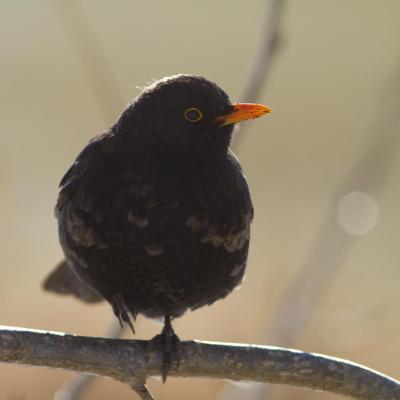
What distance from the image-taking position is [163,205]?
4398mm

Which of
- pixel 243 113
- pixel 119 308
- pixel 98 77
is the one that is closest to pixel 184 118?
pixel 243 113

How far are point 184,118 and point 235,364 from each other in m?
1.21

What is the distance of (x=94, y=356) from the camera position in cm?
405

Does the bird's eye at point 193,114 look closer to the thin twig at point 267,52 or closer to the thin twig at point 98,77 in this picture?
the thin twig at point 267,52

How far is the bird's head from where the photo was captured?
459cm

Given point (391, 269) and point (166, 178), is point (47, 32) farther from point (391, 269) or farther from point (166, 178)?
point (166, 178)

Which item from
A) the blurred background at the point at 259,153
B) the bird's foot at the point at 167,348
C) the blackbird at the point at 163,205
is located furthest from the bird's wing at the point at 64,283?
the bird's foot at the point at 167,348

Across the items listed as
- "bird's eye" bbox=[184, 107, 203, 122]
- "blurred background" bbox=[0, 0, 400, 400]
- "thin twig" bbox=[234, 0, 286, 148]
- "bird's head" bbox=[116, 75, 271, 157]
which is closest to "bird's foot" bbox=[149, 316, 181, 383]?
"blurred background" bbox=[0, 0, 400, 400]

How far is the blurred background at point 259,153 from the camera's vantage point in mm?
5953

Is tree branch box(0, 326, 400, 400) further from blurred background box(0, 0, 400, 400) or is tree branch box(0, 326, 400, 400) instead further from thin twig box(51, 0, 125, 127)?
thin twig box(51, 0, 125, 127)

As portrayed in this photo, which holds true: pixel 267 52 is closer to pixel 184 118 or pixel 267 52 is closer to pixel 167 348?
pixel 184 118

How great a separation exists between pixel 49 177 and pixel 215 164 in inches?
312

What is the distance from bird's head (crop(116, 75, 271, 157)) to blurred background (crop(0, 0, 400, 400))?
1.25 feet

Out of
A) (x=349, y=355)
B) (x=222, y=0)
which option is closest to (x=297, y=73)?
(x=222, y=0)
